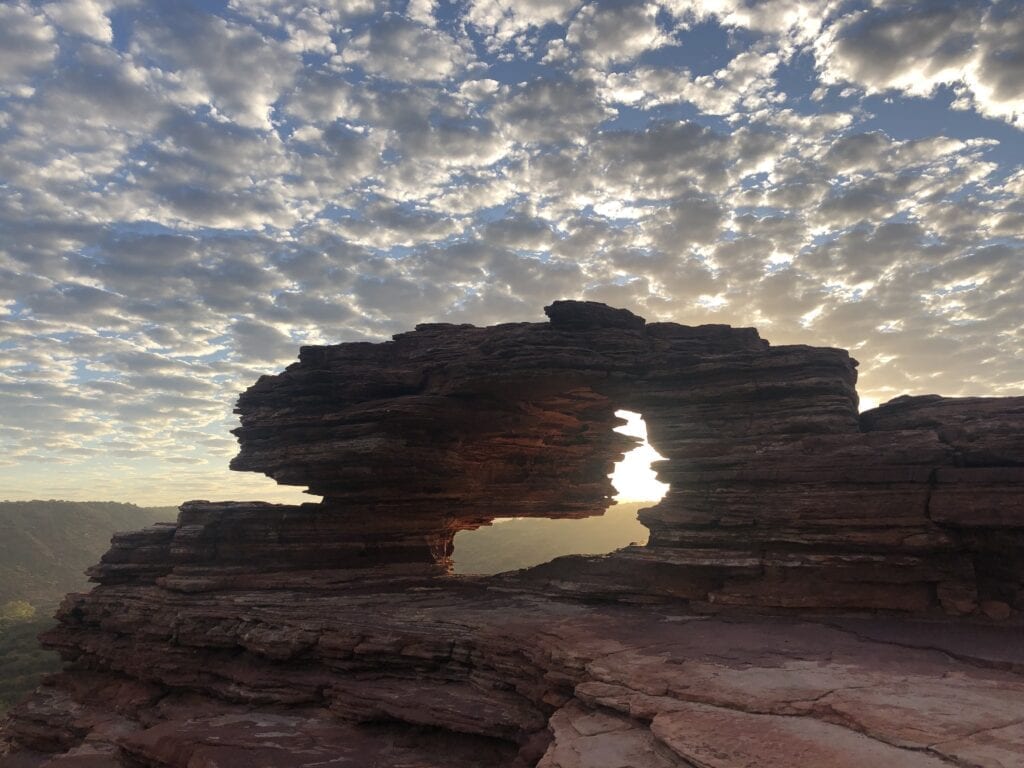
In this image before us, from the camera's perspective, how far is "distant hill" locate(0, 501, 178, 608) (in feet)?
397

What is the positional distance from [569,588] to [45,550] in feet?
519

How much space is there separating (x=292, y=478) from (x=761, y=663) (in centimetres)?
2273

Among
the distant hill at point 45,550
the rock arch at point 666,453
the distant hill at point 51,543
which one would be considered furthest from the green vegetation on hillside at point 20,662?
the distant hill at point 51,543

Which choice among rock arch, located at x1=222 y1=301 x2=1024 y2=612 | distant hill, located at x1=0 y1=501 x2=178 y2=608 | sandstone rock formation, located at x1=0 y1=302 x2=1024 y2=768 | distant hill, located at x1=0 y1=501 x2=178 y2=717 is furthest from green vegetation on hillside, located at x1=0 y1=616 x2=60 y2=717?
distant hill, located at x1=0 y1=501 x2=178 y2=608

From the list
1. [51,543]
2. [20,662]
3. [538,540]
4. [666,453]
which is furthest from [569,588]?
[51,543]

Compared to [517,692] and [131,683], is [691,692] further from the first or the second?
[131,683]

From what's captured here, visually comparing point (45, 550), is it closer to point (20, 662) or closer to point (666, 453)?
point (20, 662)

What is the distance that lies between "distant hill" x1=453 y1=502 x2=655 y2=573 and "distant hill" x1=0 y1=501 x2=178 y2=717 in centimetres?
7431

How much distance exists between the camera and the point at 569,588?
25.0m

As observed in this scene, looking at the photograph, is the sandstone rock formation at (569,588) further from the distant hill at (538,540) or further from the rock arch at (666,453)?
the distant hill at (538,540)

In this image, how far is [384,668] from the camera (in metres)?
21.5

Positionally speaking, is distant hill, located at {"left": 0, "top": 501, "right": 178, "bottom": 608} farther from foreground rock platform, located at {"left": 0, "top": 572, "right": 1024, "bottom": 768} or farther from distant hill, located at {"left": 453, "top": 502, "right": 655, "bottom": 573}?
foreground rock platform, located at {"left": 0, "top": 572, "right": 1024, "bottom": 768}

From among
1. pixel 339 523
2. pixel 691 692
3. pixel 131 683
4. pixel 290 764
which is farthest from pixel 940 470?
pixel 131 683

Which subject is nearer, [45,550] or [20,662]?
[20,662]
